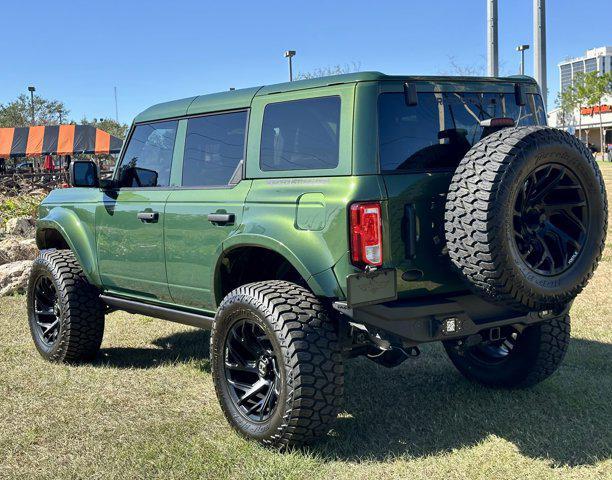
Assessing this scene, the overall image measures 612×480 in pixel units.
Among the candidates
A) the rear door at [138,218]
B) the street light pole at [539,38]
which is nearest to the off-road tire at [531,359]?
the rear door at [138,218]

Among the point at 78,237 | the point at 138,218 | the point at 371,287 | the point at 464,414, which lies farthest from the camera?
the point at 78,237

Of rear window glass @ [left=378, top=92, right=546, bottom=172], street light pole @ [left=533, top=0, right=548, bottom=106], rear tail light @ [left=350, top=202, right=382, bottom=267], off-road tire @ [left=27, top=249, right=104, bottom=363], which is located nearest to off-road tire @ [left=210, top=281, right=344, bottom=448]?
rear tail light @ [left=350, top=202, right=382, bottom=267]

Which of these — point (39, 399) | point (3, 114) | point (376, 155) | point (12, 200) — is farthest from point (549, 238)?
point (3, 114)

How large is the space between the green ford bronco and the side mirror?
30.9 inches

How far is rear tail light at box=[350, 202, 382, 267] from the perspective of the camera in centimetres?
358

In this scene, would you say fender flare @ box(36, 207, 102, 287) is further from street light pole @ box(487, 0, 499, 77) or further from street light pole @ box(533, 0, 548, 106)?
street light pole @ box(533, 0, 548, 106)

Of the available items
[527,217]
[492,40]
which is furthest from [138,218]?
[492,40]

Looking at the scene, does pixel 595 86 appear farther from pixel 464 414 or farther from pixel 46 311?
pixel 464 414

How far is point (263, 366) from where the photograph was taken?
4039 mm

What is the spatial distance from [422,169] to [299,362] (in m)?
1.18

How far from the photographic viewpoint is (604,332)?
20.4 ft

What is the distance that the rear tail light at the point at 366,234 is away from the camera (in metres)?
3.58

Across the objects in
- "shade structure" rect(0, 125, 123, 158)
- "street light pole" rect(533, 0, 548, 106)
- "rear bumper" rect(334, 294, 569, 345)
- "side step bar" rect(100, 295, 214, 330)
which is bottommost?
"side step bar" rect(100, 295, 214, 330)

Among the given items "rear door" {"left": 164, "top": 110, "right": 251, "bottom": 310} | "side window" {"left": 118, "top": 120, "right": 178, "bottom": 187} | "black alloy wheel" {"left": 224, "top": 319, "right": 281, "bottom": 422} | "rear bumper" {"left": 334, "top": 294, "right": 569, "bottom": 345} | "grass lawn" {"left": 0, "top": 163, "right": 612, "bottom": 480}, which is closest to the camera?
"rear bumper" {"left": 334, "top": 294, "right": 569, "bottom": 345}
